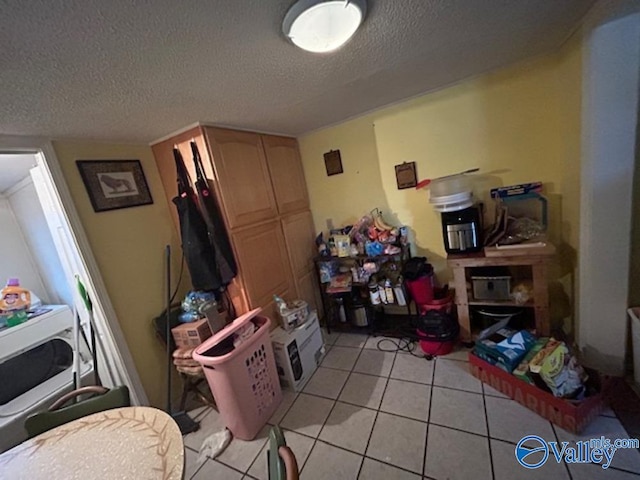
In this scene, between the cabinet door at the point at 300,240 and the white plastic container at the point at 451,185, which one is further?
the cabinet door at the point at 300,240

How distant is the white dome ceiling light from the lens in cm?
77

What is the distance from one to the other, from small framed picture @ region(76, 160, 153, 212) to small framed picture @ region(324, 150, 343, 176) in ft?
4.85

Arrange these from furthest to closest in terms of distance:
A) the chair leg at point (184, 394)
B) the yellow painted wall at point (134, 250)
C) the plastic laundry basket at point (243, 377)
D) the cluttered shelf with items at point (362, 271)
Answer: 1. the cluttered shelf with items at point (362, 271)
2. the chair leg at point (184, 394)
3. the yellow painted wall at point (134, 250)
4. the plastic laundry basket at point (243, 377)

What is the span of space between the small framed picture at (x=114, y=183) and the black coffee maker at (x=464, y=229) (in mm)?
2138

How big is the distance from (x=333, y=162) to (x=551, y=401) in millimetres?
2138

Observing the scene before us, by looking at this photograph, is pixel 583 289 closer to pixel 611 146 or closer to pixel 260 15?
pixel 611 146

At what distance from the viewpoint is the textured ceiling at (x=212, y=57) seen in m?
0.71

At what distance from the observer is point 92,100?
1.10m

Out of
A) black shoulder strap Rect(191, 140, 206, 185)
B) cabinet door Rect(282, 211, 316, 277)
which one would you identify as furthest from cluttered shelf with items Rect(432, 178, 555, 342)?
black shoulder strap Rect(191, 140, 206, 185)

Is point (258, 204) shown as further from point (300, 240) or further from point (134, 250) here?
point (134, 250)

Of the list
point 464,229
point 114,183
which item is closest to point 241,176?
point 114,183

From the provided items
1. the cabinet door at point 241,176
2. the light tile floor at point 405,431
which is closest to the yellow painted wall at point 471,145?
the cabinet door at point 241,176

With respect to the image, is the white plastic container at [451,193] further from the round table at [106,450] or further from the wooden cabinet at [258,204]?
the round table at [106,450]

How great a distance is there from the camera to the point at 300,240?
2389mm
